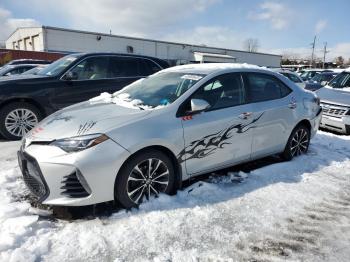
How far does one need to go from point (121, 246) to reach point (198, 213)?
952 mm

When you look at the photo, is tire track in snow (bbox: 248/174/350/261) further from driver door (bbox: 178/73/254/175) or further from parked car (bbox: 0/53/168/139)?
parked car (bbox: 0/53/168/139)

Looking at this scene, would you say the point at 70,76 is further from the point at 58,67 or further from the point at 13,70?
the point at 13,70

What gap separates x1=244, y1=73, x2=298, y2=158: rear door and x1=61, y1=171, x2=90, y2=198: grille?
2.48 metres

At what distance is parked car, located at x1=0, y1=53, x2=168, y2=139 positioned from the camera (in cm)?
652

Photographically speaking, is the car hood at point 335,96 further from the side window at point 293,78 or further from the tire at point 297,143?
the side window at point 293,78

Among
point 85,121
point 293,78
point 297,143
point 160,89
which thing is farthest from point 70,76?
point 293,78

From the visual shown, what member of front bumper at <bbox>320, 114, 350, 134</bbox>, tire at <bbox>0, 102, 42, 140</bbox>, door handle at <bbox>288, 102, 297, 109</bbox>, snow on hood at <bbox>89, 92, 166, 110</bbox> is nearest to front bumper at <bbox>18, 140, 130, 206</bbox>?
snow on hood at <bbox>89, 92, 166, 110</bbox>

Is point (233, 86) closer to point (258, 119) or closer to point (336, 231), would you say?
point (258, 119)

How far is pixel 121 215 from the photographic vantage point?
3.51 metres

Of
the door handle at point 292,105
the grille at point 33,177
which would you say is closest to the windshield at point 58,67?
the grille at point 33,177

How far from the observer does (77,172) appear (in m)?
3.25

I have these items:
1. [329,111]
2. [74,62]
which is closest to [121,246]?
[74,62]

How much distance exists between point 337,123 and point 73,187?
6720 millimetres

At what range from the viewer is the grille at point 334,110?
8039 mm
